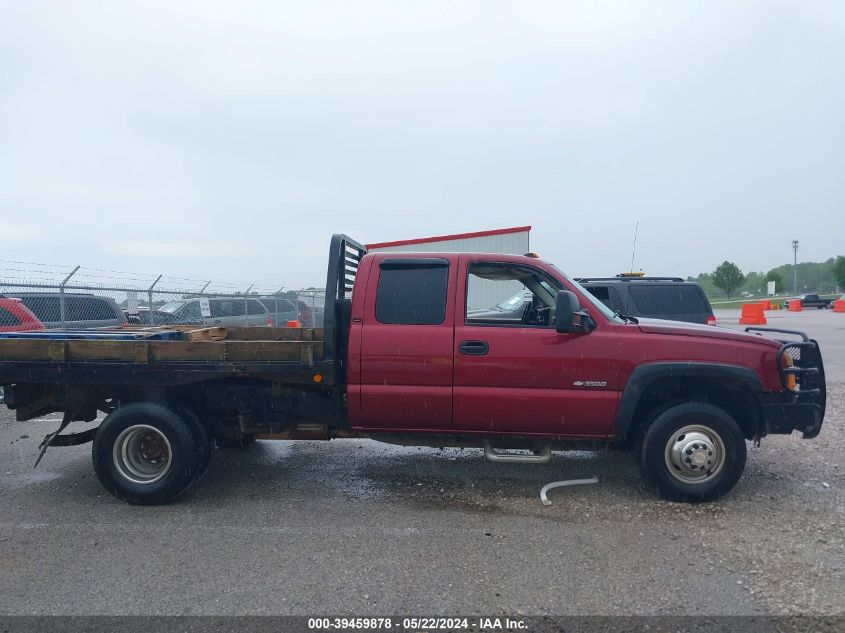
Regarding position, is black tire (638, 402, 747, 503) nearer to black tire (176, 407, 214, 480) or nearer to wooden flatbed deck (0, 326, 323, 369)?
wooden flatbed deck (0, 326, 323, 369)

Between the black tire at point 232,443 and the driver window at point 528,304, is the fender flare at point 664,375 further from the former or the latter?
the black tire at point 232,443

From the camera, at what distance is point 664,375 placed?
179 inches

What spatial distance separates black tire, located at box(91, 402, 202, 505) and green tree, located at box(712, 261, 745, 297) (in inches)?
3426

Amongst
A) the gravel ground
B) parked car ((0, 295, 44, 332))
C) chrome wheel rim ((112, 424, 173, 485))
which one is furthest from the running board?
parked car ((0, 295, 44, 332))

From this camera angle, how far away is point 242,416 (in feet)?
16.9

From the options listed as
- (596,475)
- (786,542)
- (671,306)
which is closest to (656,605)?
(786,542)

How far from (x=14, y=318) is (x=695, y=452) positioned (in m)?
8.98

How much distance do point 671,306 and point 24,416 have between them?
8.93 m

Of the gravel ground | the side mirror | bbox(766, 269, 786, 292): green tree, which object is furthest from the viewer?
bbox(766, 269, 786, 292): green tree

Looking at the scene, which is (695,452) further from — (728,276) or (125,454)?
(728,276)

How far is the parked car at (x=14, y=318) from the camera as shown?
8508mm

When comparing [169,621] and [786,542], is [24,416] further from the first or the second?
[786,542]

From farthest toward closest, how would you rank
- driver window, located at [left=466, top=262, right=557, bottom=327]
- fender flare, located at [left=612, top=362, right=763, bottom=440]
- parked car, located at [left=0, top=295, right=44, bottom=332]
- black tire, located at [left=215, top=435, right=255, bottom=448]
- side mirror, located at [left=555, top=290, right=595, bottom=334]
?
parked car, located at [left=0, top=295, right=44, bottom=332]
black tire, located at [left=215, top=435, right=255, bottom=448]
driver window, located at [left=466, top=262, right=557, bottom=327]
fender flare, located at [left=612, top=362, right=763, bottom=440]
side mirror, located at [left=555, top=290, right=595, bottom=334]

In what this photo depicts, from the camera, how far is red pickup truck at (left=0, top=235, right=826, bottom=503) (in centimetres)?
457
